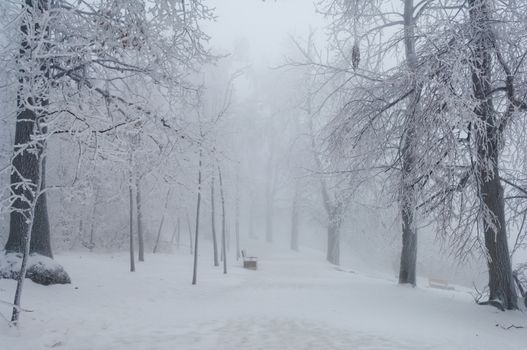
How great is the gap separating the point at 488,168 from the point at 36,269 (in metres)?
8.57

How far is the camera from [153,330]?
22.5 ft

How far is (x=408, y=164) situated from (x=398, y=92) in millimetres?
1422

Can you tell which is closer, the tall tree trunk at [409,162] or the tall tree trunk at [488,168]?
the tall tree trunk at [488,168]

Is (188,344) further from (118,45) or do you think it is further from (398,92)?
(398,92)

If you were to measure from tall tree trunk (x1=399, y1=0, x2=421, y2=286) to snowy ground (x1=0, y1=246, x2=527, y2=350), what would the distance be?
0.82 metres

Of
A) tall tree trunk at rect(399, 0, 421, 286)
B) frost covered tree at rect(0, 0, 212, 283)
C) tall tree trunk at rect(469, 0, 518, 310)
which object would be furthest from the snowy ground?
frost covered tree at rect(0, 0, 212, 283)

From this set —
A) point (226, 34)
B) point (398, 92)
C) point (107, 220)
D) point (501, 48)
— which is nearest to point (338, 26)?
point (398, 92)

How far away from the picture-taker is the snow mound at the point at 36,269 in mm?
8195

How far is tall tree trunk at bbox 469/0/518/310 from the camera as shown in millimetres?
7371

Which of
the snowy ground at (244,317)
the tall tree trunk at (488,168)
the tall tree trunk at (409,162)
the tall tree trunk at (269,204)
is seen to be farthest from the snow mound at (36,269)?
the tall tree trunk at (269,204)

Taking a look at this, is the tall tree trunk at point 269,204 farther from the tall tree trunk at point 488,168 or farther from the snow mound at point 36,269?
the tall tree trunk at point 488,168

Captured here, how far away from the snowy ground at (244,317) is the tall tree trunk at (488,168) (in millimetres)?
500

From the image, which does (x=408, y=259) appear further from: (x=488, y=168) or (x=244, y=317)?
(x=244, y=317)

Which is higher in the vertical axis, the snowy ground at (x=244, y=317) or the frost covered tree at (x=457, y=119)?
the frost covered tree at (x=457, y=119)
